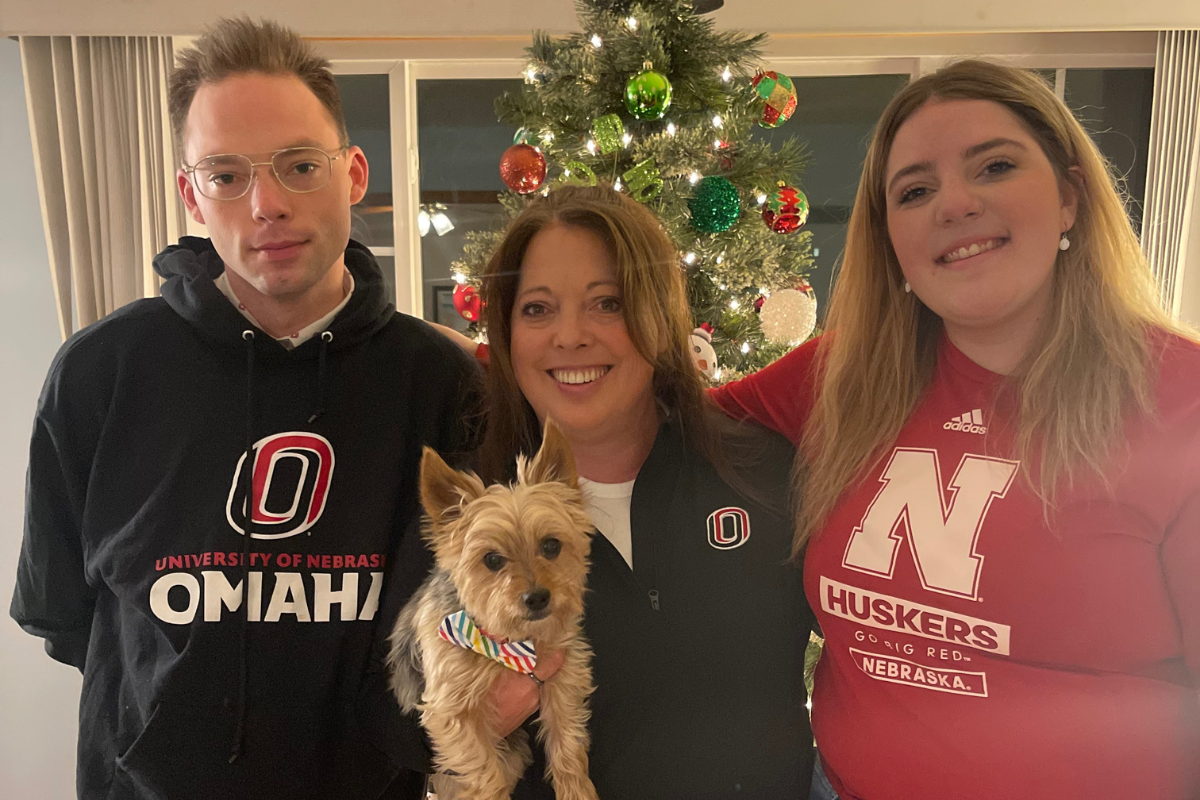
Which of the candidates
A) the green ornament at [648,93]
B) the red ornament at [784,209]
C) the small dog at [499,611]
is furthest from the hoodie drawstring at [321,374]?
the red ornament at [784,209]

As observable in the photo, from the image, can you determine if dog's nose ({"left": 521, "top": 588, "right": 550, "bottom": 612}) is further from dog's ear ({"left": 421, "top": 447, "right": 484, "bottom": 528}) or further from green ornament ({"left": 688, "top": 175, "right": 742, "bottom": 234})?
green ornament ({"left": 688, "top": 175, "right": 742, "bottom": 234})

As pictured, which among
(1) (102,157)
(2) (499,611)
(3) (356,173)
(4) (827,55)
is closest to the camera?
(2) (499,611)

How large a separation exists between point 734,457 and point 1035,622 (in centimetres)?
65

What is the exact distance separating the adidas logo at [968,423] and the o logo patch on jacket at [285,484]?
1.32 meters

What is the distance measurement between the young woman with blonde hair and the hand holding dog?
0.59 metres

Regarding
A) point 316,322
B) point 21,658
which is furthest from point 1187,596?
point 21,658

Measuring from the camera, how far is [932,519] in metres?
1.38

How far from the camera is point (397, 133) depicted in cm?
409

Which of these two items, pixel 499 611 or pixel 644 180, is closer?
pixel 499 611

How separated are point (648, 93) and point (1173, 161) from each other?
3069mm

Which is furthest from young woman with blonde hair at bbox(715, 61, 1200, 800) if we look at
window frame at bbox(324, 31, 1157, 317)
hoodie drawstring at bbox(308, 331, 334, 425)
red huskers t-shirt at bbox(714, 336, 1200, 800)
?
window frame at bbox(324, 31, 1157, 317)

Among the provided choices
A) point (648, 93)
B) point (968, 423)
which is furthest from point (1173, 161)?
point (968, 423)

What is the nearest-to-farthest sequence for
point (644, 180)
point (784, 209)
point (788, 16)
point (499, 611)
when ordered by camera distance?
point (499, 611), point (644, 180), point (784, 209), point (788, 16)

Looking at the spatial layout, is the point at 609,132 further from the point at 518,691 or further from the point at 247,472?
the point at 518,691
